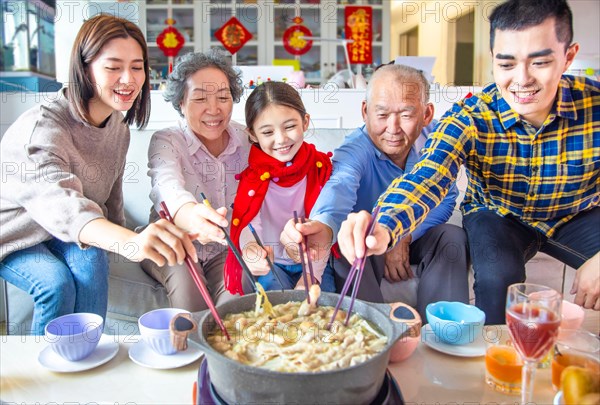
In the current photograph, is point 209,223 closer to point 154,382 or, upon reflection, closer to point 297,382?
point 154,382

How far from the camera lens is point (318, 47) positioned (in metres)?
5.90

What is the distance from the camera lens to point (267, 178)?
1616 mm

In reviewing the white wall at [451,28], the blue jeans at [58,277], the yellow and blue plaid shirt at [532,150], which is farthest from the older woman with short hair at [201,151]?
the white wall at [451,28]

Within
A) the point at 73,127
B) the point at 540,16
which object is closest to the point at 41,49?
the point at 73,127

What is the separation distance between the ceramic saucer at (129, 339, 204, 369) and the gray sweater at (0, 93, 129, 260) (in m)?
0.35

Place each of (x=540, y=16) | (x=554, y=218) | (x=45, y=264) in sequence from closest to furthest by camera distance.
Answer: (x=540, y=16) → (x=45, y=264) → (x=554, y=218)

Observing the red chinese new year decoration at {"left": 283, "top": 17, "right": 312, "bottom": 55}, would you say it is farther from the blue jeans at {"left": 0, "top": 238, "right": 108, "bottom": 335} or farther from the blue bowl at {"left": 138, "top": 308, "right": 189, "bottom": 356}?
the blue bowl at {"left": 138, "top": 308, "right": 189, "bottom": 356}

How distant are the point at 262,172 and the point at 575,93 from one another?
0.91 m

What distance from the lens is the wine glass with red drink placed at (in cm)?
75

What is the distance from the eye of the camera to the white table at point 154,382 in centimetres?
83

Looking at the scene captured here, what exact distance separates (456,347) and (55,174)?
1.01 meters

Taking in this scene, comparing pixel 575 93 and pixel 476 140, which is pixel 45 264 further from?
pixel 575 93

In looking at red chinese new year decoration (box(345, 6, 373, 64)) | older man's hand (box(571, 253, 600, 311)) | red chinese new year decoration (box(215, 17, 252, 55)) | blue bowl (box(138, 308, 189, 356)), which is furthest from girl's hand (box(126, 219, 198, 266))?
red chinese new year decoration (box(345, 6, 373, 64))

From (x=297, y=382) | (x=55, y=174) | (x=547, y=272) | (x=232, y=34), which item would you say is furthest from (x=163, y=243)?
(x=232, y=34)
